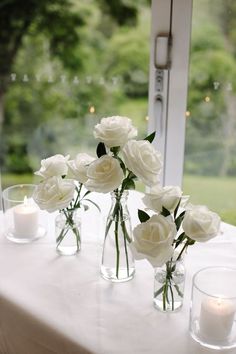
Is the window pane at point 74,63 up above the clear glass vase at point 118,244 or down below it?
above

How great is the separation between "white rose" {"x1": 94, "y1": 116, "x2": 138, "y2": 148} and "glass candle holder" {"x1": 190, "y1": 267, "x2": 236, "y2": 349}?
336 millimetres

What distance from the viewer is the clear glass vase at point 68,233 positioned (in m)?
1.36

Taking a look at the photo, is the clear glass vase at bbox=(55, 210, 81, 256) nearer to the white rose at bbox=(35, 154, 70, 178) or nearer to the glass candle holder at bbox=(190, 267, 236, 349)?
the white rose at bbox=(35, 154, 70, 178)

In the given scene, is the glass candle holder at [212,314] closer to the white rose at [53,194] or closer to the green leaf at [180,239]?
the green leaf at [180,239]

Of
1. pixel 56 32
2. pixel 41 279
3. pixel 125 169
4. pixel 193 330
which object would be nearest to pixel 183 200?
pixel 125 169

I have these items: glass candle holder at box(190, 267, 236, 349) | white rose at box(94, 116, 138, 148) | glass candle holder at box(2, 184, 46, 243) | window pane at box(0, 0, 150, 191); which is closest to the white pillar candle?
glass candle holder at box(190, 267, 236, 349)

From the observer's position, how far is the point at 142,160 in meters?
1.08

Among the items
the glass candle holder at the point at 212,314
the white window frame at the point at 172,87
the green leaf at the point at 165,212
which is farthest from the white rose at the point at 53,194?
the white window frame at the point at 172,87

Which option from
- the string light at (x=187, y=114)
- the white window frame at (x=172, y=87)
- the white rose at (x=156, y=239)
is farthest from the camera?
the string light at (x=187, y=114)

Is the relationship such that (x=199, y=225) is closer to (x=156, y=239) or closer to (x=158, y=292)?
(x=156, y=239)

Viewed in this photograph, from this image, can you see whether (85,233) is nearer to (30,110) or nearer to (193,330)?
(193,330)

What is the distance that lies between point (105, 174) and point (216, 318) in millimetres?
374

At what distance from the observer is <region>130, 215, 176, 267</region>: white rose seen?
103 centimetres

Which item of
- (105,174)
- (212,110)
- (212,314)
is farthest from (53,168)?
(212,110)
